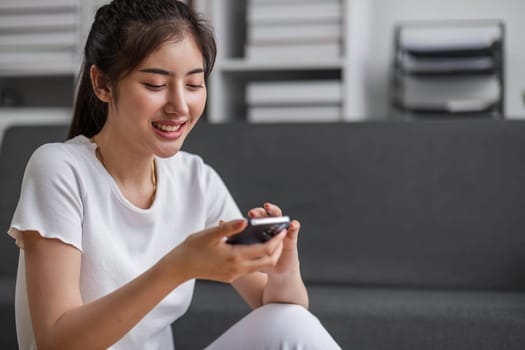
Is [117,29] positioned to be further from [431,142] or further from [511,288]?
[511,288]

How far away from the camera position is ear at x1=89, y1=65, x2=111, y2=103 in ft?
3.45

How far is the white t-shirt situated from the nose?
0.15 meters

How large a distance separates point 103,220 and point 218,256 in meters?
0.29

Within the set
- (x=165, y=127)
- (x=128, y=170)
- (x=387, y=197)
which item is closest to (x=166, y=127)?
(x=165, y=127)

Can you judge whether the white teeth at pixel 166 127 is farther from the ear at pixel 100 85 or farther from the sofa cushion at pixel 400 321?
the sofa cushion at pixel 400 321

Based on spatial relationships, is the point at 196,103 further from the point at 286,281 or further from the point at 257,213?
the point at 286,281

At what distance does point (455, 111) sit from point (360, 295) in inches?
35.7

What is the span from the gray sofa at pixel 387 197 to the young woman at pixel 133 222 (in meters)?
0.54

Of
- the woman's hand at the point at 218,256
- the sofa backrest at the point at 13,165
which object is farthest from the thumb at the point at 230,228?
the sofa backrest at the point at 13,165

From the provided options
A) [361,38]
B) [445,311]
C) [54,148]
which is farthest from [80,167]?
[361,38]

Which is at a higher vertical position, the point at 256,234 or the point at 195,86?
the point at 195,86

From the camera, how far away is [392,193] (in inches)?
72.0

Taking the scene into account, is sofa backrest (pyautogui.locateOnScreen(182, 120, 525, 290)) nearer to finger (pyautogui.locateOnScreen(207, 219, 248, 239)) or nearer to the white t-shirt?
the white t-shirt

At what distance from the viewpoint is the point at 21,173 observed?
76.5 inches
